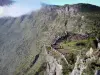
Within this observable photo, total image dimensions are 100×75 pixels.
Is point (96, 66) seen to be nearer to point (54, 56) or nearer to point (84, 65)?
point (84, 65)

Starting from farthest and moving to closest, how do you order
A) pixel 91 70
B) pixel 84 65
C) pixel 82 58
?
pixel 82 58, pixel 84 65, pixel 91 70

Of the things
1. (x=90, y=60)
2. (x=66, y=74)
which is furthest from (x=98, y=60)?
(x=66, y=74)

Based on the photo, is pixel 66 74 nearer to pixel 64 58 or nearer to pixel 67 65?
pixel 67 65

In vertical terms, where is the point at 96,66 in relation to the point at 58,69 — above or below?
above

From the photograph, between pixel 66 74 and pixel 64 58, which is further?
pixel 64 58

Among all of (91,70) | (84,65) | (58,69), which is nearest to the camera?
(91,70)

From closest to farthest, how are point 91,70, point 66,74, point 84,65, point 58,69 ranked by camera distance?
point 91,70
point 84,65
point 66,74
point 58,69

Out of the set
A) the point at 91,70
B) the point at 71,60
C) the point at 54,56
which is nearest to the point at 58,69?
the point at 71,60

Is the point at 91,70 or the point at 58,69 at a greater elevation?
the point at 91,70

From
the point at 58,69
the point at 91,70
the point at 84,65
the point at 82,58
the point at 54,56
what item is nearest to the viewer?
the point at 91,70
